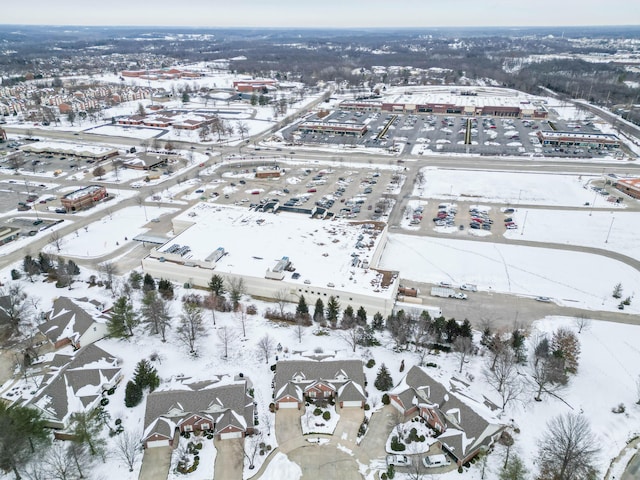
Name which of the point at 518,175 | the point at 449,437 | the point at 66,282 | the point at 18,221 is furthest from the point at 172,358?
the point at 518,175

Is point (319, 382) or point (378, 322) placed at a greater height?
point (319, 382)

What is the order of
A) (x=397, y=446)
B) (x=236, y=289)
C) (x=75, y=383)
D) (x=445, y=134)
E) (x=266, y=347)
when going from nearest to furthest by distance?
(x=397, y=446) → (x=75, y=383) → (x=266, y=347) → (x=236, y=289) → (x=445, y=134)

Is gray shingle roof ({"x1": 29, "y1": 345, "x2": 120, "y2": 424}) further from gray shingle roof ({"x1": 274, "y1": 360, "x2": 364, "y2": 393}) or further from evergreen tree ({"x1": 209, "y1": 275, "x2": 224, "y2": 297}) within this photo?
gray shingle roof ({"x1": 274, "y1": 360, "x2": 364, "y2": 393})

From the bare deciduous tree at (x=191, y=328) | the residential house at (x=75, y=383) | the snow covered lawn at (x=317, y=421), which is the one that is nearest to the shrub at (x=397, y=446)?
the snow covered lawn at (x=317, y=421)

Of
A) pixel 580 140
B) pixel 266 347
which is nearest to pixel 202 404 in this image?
pixel 266 347

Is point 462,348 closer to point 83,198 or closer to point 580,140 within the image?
point 83,198

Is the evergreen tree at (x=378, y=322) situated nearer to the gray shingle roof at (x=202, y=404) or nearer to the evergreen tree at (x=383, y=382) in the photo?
the evergreen tree at (x=383, y=382)

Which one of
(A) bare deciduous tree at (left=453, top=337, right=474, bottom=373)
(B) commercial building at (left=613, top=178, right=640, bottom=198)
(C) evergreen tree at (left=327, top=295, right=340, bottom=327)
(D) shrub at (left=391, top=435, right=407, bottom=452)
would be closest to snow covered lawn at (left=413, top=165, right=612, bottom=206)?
(B) commercial building at (left=613, top=178, right=640, bottom=198)
